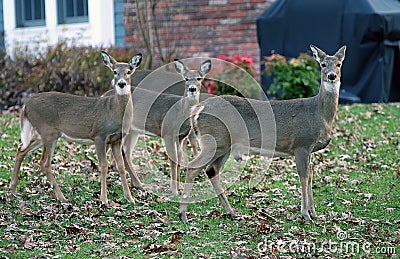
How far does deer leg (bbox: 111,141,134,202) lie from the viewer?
8469mm

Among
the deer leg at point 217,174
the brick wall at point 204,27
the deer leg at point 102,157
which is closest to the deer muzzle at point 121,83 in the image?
the deer leg at point 102,157

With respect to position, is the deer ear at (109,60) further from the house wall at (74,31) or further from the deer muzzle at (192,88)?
the house wall at (74,31)

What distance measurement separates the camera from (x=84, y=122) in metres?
8.64

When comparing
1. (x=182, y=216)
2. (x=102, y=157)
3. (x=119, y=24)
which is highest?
(x=119, y=24)

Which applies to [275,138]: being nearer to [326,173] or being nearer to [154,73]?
[326,173]

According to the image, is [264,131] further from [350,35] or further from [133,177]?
[350,35]

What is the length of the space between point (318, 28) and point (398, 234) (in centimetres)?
888

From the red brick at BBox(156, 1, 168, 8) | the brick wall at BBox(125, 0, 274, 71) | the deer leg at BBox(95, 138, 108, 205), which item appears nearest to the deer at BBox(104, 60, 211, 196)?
the deer leg at BBox(95, 138, 108, 205)

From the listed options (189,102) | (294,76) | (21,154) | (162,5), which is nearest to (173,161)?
(189,102)

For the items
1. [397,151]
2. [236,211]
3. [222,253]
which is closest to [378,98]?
[397,151]

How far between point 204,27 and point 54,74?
365 centimetres

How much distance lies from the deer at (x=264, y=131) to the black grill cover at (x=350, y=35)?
7.44m

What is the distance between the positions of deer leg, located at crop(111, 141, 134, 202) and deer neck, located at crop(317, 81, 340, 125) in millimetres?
2205

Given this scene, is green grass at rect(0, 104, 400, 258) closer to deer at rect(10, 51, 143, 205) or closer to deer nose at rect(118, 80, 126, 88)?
deer at rect(10, 51, 143, 205)
